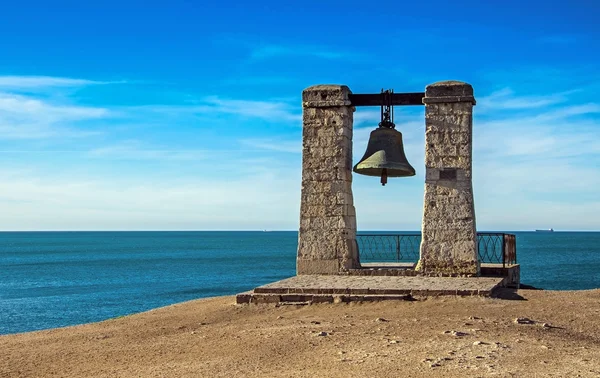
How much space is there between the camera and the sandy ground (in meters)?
8.13

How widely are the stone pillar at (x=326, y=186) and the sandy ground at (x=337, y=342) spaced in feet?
9.35

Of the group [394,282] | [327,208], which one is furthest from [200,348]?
[327,208]

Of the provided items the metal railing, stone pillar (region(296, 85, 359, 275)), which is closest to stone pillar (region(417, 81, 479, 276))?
the metal railing

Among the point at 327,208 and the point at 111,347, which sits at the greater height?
the point at 327,208

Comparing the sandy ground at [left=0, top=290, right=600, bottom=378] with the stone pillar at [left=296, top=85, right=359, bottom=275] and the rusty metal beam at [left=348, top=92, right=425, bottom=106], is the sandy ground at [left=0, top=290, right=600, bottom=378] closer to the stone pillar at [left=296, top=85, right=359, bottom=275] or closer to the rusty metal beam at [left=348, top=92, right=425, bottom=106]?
the stone pillar at [left=296, top=85, right=359, bottom=275]

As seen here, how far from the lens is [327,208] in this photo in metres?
14.7

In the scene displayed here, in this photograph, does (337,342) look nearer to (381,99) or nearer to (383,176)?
(383,176)

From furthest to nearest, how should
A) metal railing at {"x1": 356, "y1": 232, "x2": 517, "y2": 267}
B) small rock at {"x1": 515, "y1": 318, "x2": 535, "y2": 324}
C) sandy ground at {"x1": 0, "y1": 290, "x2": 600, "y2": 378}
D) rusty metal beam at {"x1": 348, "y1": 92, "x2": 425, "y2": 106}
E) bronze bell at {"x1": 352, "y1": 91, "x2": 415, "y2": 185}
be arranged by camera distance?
metal railing at {"x1": 356, "y1": 232, "x2": 517, "y2": 267}
rusty metal beam at {"x1": 348, "y1": 92, "x2": 425, "y2": 106}
bronze bell at {"x1": 352, "y1": 91, "x2": 415, "y2": 185}
small rock at {"x1": 515, "y1": 318, "x2": 535, "y2": 324}
sandy ground at {"x1": 0, "y1": 290, "x2": 600, "y2": 378}

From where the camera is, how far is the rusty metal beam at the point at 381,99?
47.5 ft

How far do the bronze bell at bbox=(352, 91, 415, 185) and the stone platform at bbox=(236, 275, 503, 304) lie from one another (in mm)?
2159

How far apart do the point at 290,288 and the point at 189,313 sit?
1.75 m

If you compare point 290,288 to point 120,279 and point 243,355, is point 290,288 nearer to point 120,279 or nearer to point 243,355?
point 243,355

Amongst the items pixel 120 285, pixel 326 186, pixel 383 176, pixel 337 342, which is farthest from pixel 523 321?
pixel 120 285

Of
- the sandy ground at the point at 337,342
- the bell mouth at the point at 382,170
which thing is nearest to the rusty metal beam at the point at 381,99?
the bell mouth at the point at 382,170
